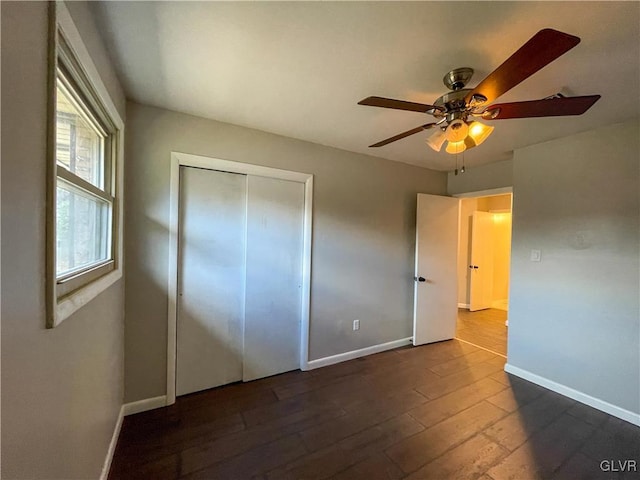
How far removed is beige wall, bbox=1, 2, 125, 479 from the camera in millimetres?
623

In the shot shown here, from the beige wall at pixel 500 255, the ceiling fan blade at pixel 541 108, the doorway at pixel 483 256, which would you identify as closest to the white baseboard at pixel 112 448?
the ceiling fan blade at pixel 541 108

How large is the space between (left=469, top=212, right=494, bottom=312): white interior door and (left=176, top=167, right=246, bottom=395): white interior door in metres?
4.64

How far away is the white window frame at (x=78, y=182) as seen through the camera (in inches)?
32.1

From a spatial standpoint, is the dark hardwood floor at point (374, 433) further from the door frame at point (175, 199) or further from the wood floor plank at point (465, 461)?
the door frame at point (175, 199)

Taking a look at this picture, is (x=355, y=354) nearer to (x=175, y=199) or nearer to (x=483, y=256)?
(x=175, y=199)

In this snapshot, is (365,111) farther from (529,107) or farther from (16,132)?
(16,132)

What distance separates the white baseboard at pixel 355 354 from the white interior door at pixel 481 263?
2563mm

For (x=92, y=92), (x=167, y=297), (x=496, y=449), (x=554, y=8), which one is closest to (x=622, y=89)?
(x=554, y=8)

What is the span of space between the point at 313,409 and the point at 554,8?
8.95ft

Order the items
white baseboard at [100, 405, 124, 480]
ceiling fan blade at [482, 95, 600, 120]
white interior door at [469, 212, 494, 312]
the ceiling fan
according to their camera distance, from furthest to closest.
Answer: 1. white interior door at [469, 212, 494, 312]
2. white baseboard at [100, 405, 124, 480]
3. ceiling fan blade at [482, 95, 600, 120]
4. the ceiling fan

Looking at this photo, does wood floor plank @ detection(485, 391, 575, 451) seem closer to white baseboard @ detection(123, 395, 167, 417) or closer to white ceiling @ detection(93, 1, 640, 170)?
white ceiling @ detection(93, 1, 640, 170)

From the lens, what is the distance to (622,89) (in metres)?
1.70

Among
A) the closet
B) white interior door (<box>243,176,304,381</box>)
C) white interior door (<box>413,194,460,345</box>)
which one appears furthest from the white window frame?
white interior door (<box>413,194,460,345</box>)

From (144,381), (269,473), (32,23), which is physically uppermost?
(32,23)
